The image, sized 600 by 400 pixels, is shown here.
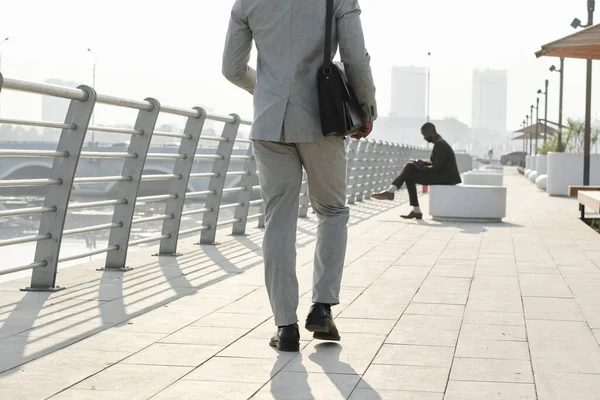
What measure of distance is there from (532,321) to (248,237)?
565 cm

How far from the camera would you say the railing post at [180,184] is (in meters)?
8.74

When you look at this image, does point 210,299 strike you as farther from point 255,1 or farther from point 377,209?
point 377,209

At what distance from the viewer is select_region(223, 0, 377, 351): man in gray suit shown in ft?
15.1

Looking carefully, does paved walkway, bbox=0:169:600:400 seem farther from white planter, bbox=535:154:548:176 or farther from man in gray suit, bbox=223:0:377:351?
white planter, bbox=535:154:548:176

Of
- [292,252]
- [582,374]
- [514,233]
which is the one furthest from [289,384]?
[514,233]

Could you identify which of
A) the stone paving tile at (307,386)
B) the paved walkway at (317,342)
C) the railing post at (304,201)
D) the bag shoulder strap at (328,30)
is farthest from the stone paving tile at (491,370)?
the railing post at (304,201)

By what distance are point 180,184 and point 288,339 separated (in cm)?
443

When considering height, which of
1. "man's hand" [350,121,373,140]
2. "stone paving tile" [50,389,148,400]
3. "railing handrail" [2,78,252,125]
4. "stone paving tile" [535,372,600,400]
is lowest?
"stone paving tile" [535,372,600,400]

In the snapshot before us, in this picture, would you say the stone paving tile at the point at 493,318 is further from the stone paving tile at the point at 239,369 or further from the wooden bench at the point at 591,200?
the wooden bench at the point at 591,200

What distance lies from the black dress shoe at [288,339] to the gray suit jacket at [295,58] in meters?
0.85

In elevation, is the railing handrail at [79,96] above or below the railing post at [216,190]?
above

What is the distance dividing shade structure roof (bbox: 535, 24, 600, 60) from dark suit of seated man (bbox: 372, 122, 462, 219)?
2.39 m

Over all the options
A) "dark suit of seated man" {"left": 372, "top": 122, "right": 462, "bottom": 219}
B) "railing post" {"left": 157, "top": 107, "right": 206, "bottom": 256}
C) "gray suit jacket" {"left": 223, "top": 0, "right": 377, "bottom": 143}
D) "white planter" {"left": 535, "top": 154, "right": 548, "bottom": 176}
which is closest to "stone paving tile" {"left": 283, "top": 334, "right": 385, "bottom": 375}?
"gray suit jacket" {"left": 223, "top": 0, "right": 377, "bottom": 143}

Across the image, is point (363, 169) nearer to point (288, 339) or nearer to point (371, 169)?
point (371, 169)
